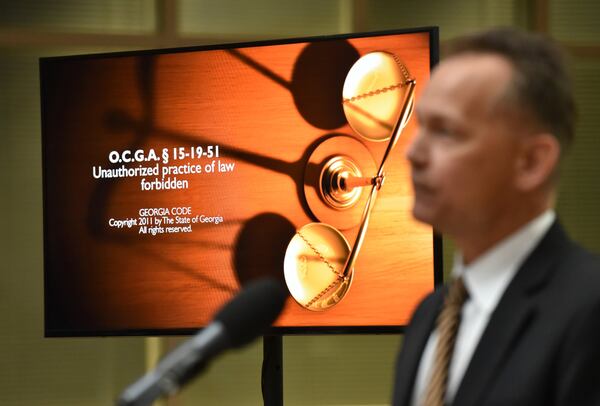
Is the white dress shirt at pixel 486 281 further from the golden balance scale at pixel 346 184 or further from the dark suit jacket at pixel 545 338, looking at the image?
the golden balance scale at pixel 346 184

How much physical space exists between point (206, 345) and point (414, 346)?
1.94 ft

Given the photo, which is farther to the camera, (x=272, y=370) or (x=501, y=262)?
(x=272, y=370)

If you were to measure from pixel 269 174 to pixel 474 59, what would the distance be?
84.4 inches

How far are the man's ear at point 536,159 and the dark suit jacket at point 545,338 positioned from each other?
9 cm

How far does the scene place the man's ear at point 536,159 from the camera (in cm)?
140

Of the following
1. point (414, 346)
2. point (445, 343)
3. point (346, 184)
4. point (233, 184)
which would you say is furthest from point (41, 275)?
point (445, 343)

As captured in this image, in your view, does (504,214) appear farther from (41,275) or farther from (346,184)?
(41,275)

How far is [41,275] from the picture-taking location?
5.00 m

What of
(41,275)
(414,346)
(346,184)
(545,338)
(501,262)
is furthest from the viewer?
(41,275)

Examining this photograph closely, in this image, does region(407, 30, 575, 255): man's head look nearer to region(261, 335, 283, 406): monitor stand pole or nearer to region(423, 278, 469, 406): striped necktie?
region(423, 278, 469, 406): striped necktie

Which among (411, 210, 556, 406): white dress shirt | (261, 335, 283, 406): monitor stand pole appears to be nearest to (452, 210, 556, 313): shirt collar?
(411, 210, 556, 406): white dress shirt

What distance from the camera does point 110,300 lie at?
369 cm

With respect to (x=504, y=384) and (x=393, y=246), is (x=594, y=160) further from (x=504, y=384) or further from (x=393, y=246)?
(x=504, y=384)

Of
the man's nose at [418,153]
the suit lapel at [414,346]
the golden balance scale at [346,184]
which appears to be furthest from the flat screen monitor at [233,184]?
the man's nose at [418,153]
